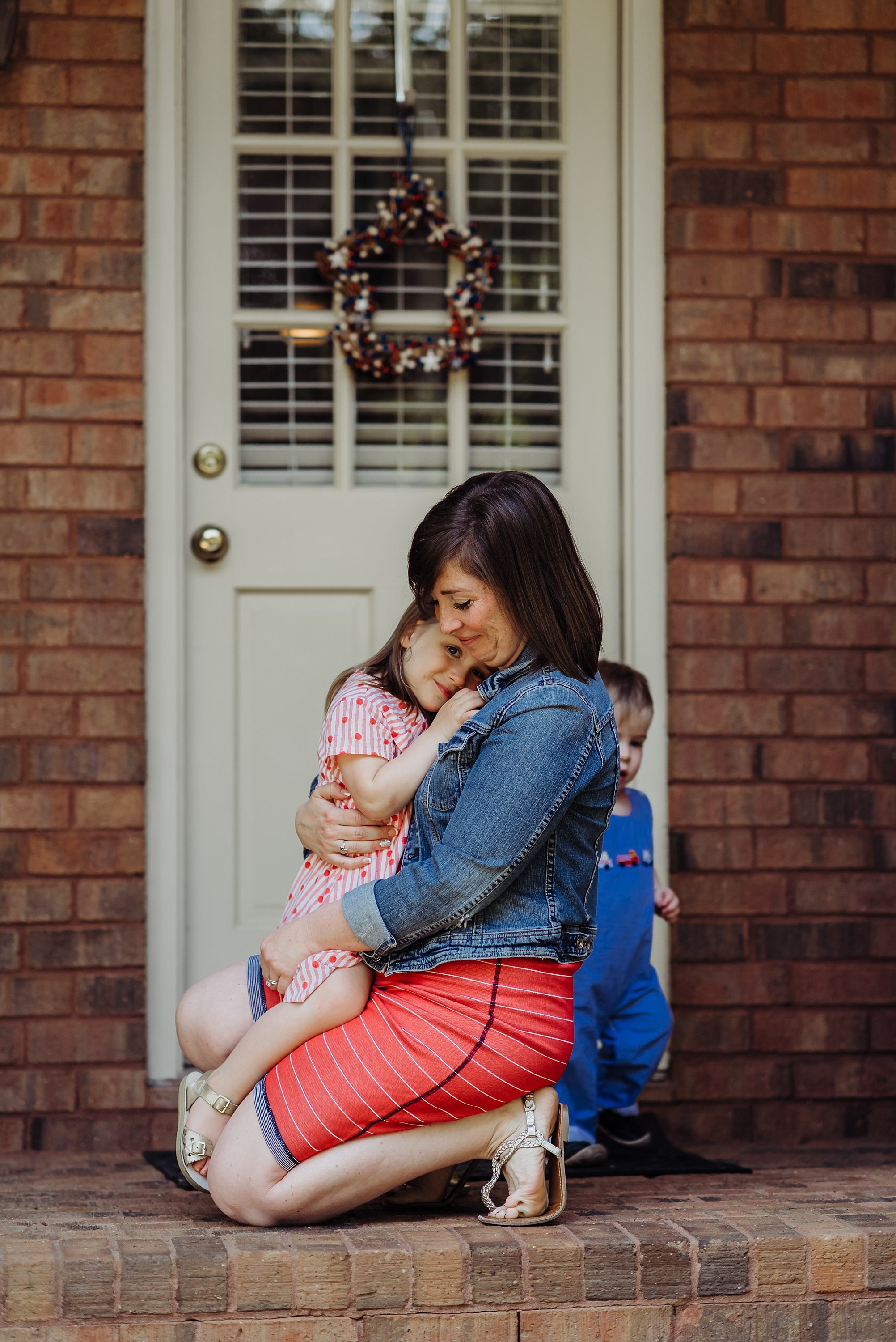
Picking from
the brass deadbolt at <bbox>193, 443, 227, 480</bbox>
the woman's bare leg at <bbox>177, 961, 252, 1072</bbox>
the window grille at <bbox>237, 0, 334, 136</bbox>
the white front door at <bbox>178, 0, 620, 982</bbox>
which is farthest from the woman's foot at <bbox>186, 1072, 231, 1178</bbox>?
the window grille at <bbox>237, 0, 334, 136</bbox>

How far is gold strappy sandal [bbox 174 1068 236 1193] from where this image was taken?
2.27 metres

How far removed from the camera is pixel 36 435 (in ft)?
11.0

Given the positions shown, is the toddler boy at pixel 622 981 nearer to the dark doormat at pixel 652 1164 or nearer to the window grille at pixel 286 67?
the dark doormat at pixel 652 1164

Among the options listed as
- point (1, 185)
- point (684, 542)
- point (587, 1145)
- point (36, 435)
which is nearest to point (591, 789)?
→ point (587, 1145)

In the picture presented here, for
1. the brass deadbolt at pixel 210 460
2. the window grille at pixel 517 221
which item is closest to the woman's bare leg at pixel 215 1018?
the brass deadbolt at pixel 210 460

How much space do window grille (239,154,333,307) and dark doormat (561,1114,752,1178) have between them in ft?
7.08

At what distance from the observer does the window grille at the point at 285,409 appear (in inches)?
140

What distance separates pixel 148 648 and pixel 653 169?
172 centimetres

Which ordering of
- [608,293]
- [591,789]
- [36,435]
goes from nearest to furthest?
[591,789] → [36,435] → [608,293]

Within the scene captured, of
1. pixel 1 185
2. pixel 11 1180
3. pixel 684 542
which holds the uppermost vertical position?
pixel 1 185

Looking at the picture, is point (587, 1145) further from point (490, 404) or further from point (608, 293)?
point (608, 293)

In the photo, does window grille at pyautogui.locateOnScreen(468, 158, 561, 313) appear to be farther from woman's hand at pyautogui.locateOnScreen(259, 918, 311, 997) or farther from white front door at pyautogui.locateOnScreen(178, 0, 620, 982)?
woman's hand at pyautogui.locateOnScreen(259, 918, 311, 997)

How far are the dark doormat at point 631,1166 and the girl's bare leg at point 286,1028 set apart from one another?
58 cm

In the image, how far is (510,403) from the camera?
3615mm
